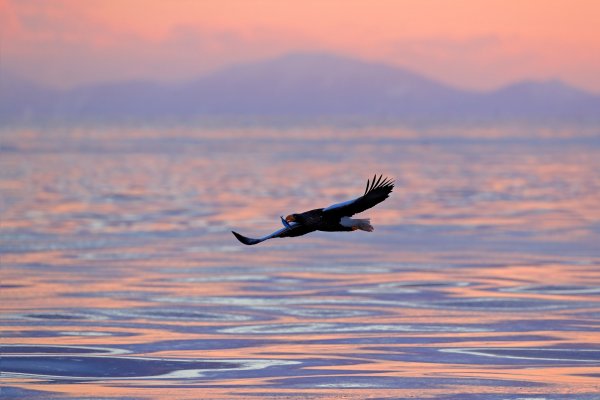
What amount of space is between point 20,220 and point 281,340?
19682 millimetres

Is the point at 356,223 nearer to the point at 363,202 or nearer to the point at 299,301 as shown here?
the point at 363,202

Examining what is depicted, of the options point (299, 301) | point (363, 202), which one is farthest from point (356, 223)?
point (299, 301)

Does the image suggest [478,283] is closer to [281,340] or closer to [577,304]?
[577,304]

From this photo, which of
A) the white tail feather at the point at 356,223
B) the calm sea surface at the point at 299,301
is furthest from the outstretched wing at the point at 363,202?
the calm sea surface at the point at 299,301

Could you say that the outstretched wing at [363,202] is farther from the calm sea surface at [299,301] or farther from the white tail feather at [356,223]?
the calm sea surface at [299,301]

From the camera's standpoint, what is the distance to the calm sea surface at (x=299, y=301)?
1363cm

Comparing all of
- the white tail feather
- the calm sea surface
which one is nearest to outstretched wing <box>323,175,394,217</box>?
the white tail feather

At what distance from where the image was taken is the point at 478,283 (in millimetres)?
21016

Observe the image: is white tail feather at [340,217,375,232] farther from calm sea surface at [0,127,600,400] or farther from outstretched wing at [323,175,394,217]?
calm sea surface at [0,127,600,400]

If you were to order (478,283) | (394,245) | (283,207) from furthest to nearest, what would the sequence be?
(283,207)
(394,245)
(478,283)

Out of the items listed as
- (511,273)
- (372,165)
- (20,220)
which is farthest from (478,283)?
(372,165)

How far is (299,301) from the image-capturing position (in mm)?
19219

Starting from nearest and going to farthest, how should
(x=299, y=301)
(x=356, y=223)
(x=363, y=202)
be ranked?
(x=356, y=223), (x=363, y=202), (x=299, y=301)

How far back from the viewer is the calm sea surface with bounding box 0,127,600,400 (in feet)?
44.7
